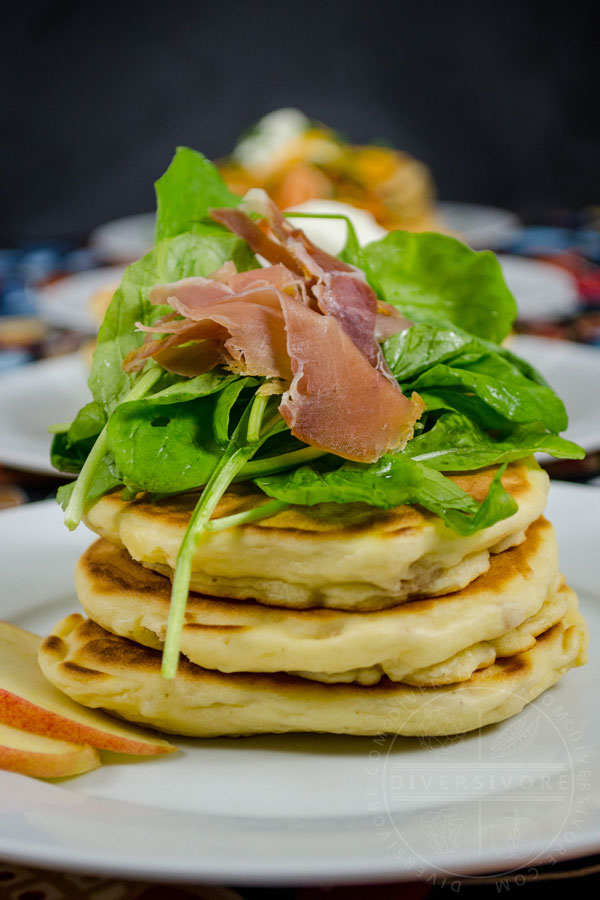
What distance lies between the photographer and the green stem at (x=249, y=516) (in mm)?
1690

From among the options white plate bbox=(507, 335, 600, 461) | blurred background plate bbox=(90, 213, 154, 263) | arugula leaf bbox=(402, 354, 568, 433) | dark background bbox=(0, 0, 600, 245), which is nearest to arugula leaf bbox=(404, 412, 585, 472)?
arugula leaf bbox=(402, 354, 568, 433)

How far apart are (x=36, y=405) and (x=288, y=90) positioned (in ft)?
28.2

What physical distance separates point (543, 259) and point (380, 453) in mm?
5756

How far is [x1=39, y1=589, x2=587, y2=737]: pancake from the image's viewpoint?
5.78 feet

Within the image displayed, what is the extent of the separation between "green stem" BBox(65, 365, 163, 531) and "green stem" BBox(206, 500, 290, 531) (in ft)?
1.04

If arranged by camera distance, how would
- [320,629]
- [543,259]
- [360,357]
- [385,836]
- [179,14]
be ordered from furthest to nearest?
[179,14], [543,259], [360,357], [320,629], [385,836]

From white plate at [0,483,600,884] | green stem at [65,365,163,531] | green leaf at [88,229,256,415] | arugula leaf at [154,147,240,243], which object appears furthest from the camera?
arugula leaf at [154,147,240,243]

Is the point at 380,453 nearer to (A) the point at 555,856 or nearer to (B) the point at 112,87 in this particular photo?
(A) the point at 555,856

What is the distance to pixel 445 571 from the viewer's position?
1788 mm

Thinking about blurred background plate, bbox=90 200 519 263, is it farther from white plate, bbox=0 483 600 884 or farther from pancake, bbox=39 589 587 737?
white plate, bbox=0 483 600 884

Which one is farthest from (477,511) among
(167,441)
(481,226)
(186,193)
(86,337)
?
(481,226)

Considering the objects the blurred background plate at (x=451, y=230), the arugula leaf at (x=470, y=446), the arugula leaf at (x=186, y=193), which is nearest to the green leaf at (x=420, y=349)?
the arugula leaf at (x=470, y=446)

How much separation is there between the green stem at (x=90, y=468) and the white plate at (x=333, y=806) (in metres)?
0.47

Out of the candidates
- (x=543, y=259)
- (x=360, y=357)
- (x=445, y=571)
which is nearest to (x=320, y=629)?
(x=445, y=571)
